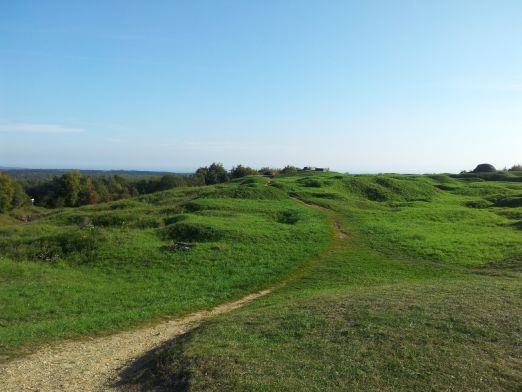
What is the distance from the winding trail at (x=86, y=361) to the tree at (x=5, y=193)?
78585 millimetres

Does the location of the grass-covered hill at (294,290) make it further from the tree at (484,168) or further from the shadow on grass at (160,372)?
the tree at (484,168)

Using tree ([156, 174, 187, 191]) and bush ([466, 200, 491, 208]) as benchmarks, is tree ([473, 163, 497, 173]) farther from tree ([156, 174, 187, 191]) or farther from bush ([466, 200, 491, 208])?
tree ([156, 174, 187, 191])

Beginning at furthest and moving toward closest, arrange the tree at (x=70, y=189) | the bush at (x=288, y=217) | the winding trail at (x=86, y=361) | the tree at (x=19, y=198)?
the tree at (x=70, y=189), the tree at (x=19, y=198), the bush at (x=288, y=217), the winding trail at (x=86, y=361)

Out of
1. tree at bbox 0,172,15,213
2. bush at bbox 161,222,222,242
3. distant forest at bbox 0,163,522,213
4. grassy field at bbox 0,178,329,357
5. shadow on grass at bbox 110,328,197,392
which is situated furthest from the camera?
distant forest at bbox 0,163,522,213

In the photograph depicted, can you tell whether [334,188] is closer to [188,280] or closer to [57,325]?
[188,280]

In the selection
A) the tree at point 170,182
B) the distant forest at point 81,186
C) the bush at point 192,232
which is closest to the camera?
the bush at point 192,232

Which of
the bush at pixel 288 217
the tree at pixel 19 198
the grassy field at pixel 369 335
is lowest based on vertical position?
the tree at pixel 19 198

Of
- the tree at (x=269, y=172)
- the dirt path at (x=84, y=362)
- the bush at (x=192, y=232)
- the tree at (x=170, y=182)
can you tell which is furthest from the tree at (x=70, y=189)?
the dirt path at (x=84, y=362)

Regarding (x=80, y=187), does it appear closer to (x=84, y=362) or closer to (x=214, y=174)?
(x=214, y=174)

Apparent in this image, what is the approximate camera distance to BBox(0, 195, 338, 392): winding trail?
1059 centimetres

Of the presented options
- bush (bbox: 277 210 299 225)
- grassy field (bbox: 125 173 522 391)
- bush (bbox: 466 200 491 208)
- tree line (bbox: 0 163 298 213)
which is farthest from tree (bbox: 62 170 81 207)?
grassy field (bbox: 125 173 522 391)

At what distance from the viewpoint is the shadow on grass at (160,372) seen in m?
9.94

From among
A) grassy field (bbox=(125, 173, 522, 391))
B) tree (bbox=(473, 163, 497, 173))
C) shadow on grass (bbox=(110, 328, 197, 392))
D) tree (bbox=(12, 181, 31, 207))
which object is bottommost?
tree (bbox=(12, 181, 31, 207))

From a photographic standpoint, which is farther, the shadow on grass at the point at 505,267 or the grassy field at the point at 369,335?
the shadow on grass at the point at 505,267
